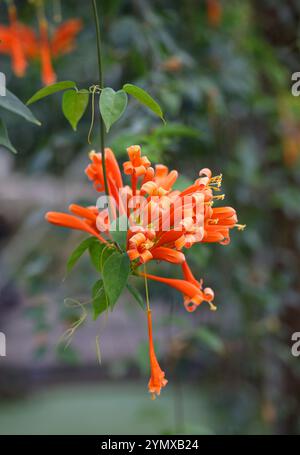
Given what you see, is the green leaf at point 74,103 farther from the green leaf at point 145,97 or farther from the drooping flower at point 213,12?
the drooping flower at point 213,12

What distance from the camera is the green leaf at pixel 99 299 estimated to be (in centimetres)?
72

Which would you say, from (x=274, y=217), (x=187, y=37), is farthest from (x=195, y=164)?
(x=274, y=217)

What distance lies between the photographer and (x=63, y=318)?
1690 mm

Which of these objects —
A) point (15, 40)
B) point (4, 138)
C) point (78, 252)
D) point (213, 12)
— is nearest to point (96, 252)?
point (78, 252)

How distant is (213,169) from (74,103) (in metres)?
1.22

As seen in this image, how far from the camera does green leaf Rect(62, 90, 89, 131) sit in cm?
75

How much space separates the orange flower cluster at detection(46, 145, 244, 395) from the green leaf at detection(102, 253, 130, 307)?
0.01 metres

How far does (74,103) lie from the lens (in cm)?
76

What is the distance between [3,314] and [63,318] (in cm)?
263

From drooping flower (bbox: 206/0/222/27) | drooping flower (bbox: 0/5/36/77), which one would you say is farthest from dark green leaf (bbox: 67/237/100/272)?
drooping flower (bbox: 206/0/222/27)

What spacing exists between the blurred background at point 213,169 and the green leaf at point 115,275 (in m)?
0.65

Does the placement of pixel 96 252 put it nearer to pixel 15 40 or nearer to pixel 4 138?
pixel 4 138

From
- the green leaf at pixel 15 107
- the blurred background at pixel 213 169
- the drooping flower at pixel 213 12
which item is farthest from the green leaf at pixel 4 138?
the drooping flower at pixel 213 12
